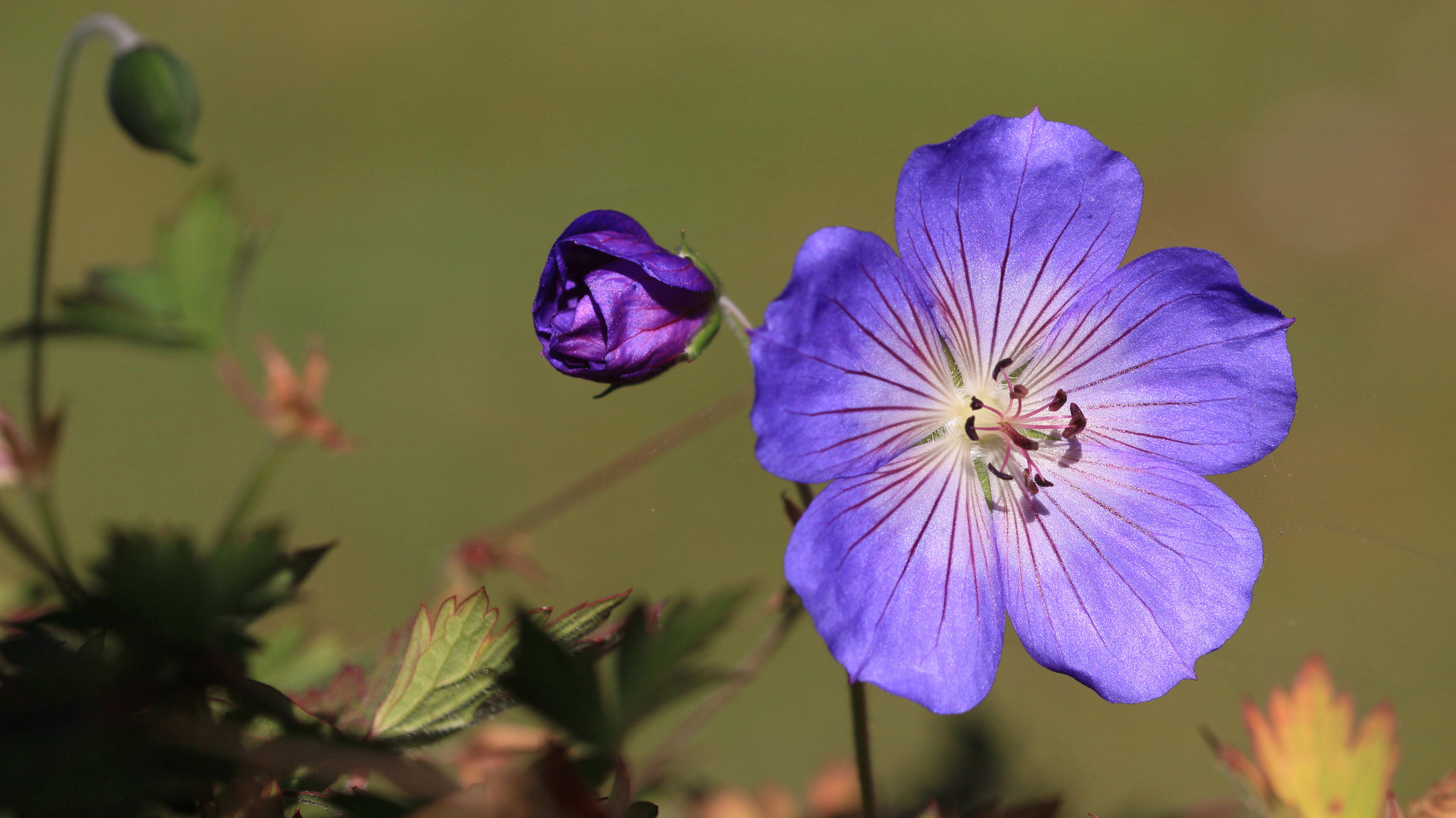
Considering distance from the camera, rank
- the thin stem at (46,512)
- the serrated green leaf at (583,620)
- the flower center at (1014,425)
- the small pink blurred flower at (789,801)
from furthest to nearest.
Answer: the small pink blurred flower at (789,801) → the thin stem at (46,512) → the flower center at (1014,425) → the serrated green leaf at (583,620)

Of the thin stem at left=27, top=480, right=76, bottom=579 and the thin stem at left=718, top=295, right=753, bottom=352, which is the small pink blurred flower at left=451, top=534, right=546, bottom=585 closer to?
the thin stem at left=27, top=480, right=76, bottom=579

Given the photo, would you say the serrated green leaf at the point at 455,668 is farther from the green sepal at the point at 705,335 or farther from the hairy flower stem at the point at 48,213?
the hairy flower stem at the point at 48,213

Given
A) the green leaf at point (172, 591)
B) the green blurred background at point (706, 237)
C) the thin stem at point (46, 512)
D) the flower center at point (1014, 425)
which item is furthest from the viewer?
the green blurred background at point (706, 237)

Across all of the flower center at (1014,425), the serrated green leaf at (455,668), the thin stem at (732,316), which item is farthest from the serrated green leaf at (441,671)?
the flower center at (1014,425)

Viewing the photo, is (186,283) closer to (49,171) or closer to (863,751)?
(49,171)

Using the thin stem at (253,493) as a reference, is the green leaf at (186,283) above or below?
above

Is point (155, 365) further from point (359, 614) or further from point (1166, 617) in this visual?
point (1166, 617)

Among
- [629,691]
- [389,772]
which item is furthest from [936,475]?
[389,772]
